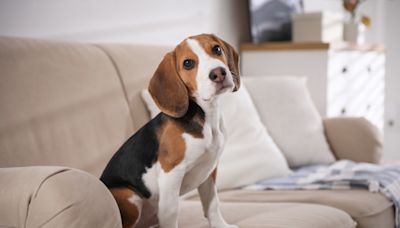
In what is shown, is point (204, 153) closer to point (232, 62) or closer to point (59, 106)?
point (232, 62)

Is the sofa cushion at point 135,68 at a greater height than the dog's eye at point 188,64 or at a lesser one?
lesser

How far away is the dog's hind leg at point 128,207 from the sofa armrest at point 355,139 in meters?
1.59

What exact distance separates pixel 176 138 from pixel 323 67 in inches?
81.7

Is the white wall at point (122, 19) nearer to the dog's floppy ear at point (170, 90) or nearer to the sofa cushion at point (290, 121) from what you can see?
the sofa cushion at point (290, 121)

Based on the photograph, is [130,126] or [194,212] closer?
[194,212]

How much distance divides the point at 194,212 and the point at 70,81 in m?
0.57

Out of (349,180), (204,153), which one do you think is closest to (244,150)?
(349,180)

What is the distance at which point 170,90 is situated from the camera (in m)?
1.29

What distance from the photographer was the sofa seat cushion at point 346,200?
1.94m

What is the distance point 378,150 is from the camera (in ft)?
8.82

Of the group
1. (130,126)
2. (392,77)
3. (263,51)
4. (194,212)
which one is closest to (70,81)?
(130,126)

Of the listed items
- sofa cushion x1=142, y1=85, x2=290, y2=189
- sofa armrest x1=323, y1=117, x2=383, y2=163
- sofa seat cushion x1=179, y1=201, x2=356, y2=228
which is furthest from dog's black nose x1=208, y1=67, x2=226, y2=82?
sofa armrest x1=323, y1=117, x2=383, y2=163

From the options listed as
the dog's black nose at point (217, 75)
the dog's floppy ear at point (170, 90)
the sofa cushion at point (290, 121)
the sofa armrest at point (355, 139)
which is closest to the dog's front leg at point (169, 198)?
the dog's floppy ear at point (170, 90)

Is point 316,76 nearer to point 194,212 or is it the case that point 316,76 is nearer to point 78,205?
point 194,212
